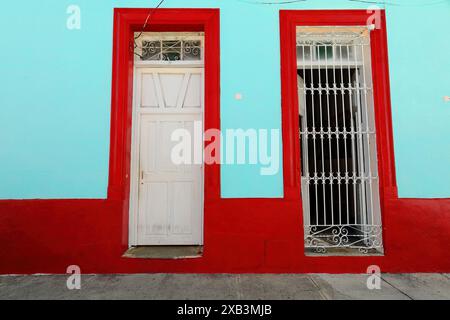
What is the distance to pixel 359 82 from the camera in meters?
3.90

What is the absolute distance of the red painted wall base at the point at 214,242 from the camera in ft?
11.2

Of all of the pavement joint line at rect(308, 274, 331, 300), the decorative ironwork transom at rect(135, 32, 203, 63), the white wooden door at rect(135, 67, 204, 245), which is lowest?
the pavement joint line at rect(308, 274, 331, 300)

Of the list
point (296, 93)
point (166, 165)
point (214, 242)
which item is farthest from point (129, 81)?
point (214, 242)

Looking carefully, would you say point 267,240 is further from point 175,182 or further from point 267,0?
point 267,0

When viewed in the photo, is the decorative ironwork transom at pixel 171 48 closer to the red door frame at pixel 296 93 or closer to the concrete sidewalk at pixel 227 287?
the red door frame at pixel 296 93

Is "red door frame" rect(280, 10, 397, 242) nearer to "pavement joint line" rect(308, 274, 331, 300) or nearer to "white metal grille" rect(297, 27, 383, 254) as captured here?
"white metal grille" rect(297, 27, 383, 254)

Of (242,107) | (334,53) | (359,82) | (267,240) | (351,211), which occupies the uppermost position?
(334,53)

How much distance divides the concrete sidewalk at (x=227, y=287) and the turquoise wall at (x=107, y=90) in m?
0.95

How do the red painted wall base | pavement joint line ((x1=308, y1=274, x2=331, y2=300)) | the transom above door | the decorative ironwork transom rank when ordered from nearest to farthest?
pavement joint line ((x1=308, y1=274, x2=331, y2=300)) < the red painted wall base < the transom above door < the decorative ironwork transom

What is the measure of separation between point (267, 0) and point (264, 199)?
8.31 feet

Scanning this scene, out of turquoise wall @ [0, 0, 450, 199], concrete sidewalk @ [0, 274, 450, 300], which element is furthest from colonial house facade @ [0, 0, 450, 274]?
concrete sidewalk @ [0, 274, 450, 300]

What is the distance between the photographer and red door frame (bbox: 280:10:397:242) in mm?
3504

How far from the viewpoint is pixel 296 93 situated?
361 centimetres
